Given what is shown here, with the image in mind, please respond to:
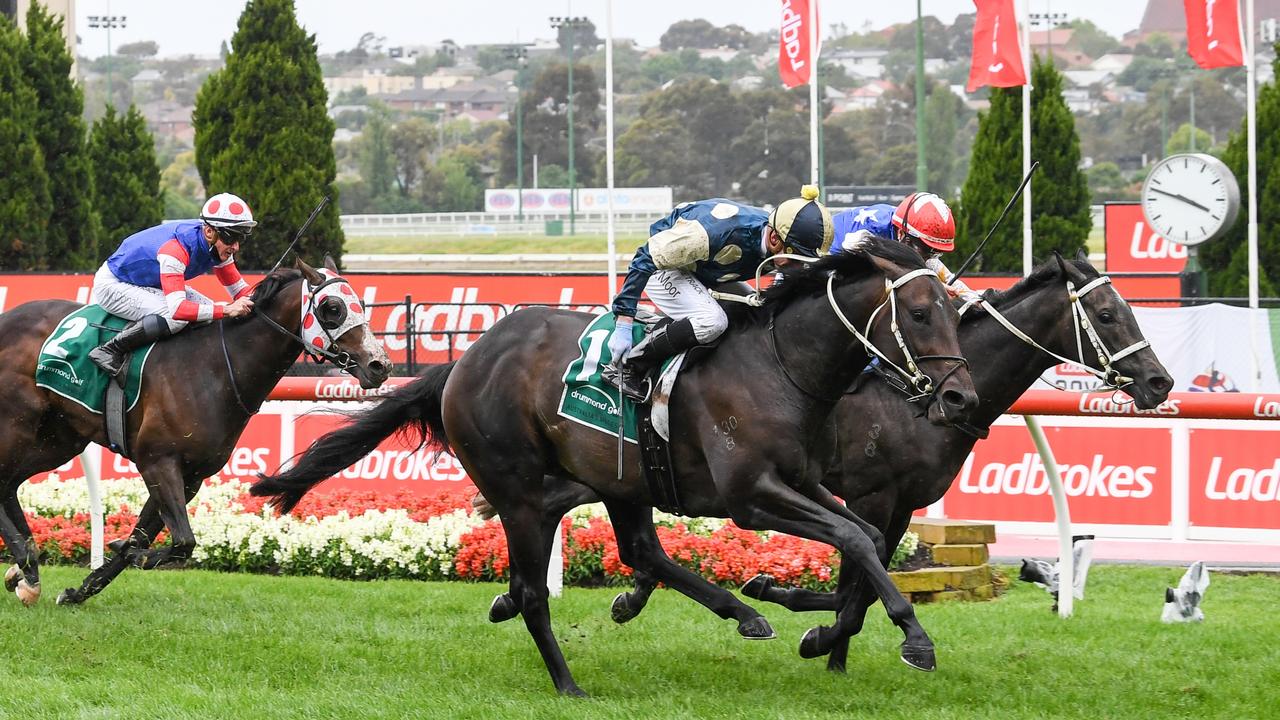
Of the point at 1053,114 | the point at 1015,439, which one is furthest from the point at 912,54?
the point at 1015,439

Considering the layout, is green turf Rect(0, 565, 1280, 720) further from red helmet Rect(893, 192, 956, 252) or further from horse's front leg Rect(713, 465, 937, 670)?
red helmet Rect(893, 192, 956, 252)

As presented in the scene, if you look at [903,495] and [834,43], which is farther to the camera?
[834,43]

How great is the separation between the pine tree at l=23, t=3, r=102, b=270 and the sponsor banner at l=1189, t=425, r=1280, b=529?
55.7 ft

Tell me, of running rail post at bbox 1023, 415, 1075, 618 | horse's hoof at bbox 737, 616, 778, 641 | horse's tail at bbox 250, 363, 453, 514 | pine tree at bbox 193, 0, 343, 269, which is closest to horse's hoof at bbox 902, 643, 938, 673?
horse's hoof at bbox 737, 616, 778, 641

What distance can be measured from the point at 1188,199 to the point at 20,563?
13.6 meters

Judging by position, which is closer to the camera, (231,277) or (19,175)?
(231,277)

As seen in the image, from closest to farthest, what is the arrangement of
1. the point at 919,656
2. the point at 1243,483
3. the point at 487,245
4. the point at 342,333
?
the point at 919,656
the point at 342,333
the point at 1243,483
the point at 487,245

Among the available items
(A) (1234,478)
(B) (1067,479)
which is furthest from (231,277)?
(A) (1234,478)

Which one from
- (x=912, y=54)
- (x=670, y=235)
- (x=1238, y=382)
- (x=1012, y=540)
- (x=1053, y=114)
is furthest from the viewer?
(x=912, y=54)

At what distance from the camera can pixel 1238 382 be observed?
48.5 feet

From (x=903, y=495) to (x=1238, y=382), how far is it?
9608mm

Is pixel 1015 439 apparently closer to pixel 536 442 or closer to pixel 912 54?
pixel 536 442

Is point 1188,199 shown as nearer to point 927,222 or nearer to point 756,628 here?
point 927,222

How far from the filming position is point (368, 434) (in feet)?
22.1
